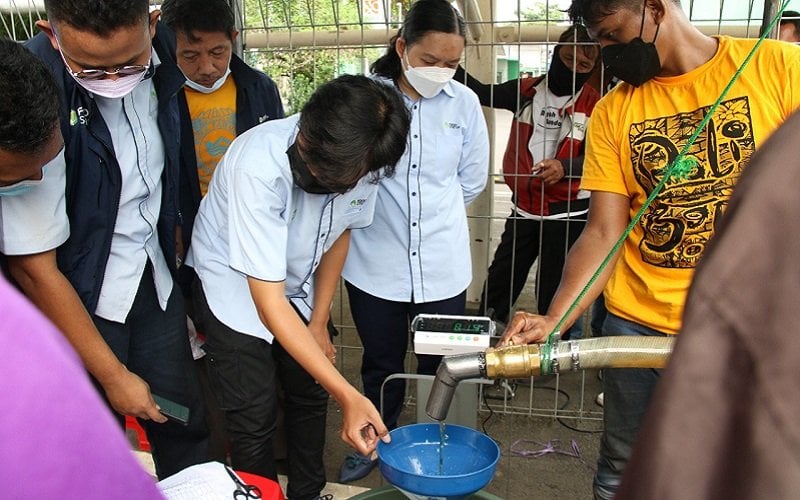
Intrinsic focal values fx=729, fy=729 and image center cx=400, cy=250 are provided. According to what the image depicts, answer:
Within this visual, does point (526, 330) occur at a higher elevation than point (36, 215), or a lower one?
lower

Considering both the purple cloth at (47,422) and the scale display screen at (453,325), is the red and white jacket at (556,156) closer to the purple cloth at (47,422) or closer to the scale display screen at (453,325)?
the scale display screen at (453,325)

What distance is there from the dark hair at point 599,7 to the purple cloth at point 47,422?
4.83 feet

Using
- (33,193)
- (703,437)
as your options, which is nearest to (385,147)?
(33,193)

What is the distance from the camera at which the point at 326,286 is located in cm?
228

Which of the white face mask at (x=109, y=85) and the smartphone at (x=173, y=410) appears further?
the smartphone at (x=173, y=410)

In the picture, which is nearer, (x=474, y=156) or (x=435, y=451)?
(x=435, y=451)

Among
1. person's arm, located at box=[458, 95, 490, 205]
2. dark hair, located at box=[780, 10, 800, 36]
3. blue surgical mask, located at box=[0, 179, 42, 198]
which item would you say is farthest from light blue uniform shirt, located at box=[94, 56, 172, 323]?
dark hair, located at box=[780, 10, 800, 36]

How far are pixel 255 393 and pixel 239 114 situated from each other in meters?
0.95

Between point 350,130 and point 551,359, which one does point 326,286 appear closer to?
point 350,130

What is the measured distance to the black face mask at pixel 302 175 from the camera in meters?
1.87

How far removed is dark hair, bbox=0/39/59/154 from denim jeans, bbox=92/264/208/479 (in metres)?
0.66

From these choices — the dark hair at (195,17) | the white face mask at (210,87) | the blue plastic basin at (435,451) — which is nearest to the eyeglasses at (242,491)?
the blue plastic basin at (435,451)

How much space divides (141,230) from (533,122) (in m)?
1.92

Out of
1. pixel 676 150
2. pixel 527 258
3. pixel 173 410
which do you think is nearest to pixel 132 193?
pixel 173 410
